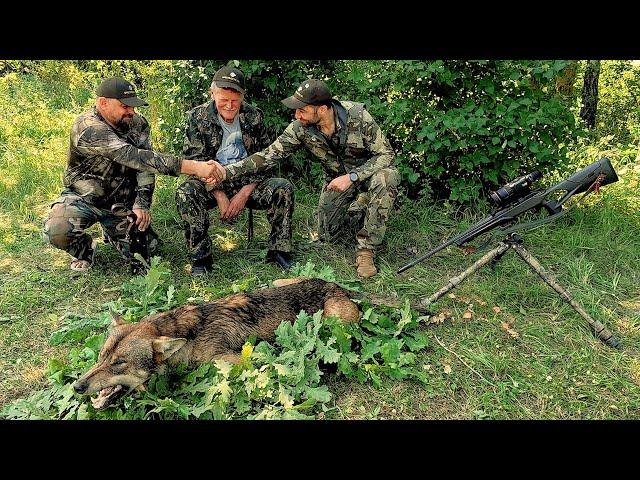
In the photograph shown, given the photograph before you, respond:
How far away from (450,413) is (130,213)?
12.2ft

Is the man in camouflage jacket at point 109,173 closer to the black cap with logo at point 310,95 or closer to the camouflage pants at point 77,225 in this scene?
the camouflage pants at point 77,225

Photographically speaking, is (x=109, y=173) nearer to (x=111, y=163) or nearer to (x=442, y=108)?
(x=111, y=163)

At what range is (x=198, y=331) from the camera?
12.9 ft

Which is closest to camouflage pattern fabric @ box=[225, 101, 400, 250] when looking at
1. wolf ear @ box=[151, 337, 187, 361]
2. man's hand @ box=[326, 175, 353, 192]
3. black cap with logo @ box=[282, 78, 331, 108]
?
man's hand @ box=[326, 175, 353, 192]

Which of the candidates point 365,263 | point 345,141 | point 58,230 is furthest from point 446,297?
point 58,230

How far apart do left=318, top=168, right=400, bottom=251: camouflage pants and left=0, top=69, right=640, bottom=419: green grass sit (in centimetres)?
27

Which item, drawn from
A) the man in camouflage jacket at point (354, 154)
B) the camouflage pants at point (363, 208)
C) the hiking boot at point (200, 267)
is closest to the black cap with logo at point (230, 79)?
the man in camouflage jacket at point (354, 154)

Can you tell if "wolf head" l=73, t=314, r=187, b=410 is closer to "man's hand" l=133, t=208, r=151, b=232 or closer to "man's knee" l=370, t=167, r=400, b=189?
"man's hand" l=133, t=208, r=151, b=232

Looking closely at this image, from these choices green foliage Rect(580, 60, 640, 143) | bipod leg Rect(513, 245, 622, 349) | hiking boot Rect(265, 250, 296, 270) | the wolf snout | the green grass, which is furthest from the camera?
green foliage Rect(580, 60, 640, 143)

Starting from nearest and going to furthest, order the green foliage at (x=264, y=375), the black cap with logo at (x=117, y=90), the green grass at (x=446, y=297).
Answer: the green foliage at (x=264, y=375), the green grass at (x=446, y=297), the black cap with logo at (x=117, y=90)

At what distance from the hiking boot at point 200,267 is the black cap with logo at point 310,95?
70.2 inches

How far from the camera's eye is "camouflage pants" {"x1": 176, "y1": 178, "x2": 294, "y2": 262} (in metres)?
5.55

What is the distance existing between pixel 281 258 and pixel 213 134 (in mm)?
1500

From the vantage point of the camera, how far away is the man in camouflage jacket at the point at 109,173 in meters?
5.28
